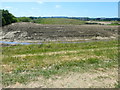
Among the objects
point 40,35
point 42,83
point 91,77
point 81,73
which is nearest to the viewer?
point 42,83

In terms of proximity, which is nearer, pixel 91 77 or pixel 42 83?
pixel 42 83

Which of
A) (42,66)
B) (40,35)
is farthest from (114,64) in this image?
(40,35)

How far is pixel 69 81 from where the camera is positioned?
8.19m

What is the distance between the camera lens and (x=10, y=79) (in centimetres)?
835

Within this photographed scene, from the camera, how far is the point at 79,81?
26.9ft

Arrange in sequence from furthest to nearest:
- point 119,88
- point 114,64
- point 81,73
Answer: point 114,64
point 81,73
point 119,88

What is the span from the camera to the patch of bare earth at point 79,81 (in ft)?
25.2

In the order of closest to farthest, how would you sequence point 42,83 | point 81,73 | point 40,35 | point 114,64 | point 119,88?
point 119,88, point 42,83, point 81,73, point 114,64, point 40,35

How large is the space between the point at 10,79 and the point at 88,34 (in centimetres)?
3203

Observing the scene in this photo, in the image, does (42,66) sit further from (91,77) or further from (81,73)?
(91,77)

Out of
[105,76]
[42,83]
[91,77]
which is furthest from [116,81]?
[42,83]

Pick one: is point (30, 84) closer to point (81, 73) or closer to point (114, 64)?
point (81, 73)

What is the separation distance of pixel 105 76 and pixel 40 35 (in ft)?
93.9

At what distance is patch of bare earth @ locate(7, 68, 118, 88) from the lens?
302 inches
